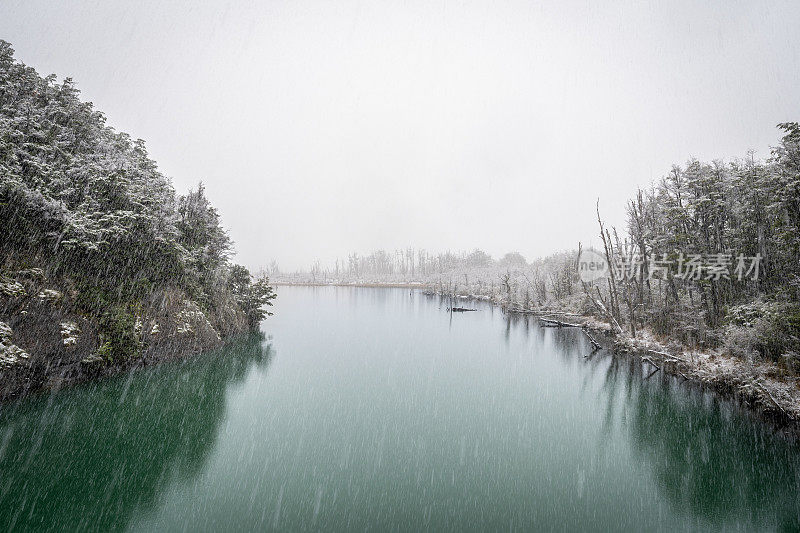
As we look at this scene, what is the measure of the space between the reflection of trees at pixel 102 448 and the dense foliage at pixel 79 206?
311 centimetres

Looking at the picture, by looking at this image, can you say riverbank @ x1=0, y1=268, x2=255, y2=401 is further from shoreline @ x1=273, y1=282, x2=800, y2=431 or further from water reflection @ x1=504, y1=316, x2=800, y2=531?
shoreline @ x1=273, y1=282, x2=800, y2=431

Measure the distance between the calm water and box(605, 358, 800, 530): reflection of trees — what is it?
5 cm

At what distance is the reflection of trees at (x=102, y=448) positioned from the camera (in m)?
6.61

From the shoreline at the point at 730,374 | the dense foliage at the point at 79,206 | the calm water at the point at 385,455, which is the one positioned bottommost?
the calm water at the point at 385,455

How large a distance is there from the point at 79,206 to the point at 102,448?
9023 millimetres

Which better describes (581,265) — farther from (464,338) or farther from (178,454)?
(178,454)

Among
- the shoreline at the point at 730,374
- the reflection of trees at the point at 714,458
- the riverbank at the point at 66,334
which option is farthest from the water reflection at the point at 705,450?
the riverbank at the point at 66,334

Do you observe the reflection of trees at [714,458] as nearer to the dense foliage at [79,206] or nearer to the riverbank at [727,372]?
the riverbank at [727,372]

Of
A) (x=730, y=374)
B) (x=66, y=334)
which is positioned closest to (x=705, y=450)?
(x=730, y=374)

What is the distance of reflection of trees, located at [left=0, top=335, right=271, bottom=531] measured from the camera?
21.7 feet

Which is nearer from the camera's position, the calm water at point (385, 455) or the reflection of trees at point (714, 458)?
the calm water at point (385, 455)

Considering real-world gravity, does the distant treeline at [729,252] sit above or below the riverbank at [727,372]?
above

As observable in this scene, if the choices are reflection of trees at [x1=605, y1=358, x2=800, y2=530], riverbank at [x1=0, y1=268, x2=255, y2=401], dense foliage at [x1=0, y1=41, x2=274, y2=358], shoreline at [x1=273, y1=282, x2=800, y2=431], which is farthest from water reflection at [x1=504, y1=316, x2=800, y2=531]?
dense foliage at [x1=0, y1=41, x2=274, y2=358]

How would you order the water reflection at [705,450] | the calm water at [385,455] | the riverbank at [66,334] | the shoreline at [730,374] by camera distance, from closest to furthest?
1. the calm water at [385,455]
2. the water reflection at [705,450]
3. the riverbank at [66,334]
4. the shoreline at [730,374]
